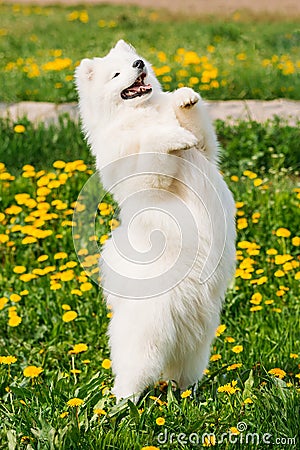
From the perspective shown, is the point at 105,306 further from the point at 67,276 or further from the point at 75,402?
the point at 75,402

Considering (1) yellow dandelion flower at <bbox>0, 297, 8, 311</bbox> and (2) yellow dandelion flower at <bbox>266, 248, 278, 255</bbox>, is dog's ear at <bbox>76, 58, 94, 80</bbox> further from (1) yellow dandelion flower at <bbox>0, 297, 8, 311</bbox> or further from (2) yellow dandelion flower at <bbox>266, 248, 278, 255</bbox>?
(2) yellow dandelion flower at <bbox>266, 248, 278, 255</bbox>

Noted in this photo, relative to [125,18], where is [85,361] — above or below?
above

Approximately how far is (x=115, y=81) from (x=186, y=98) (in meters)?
0.33

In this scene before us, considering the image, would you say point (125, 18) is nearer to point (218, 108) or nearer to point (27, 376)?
point (218, 108)

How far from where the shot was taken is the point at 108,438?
8.55ft

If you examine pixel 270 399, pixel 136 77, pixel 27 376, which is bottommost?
pixel 27 376

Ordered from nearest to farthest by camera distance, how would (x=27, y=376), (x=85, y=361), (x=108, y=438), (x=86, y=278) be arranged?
(x=108, y=438) → (x=27, y=376) → (x=85, y=361) → (x=86, y=278)

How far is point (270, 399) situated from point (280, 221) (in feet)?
6.80

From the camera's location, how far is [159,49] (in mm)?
9484

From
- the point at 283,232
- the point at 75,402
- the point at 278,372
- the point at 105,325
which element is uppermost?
the point at 75,402

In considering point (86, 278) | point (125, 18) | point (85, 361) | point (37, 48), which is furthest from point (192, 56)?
point (85, 361)

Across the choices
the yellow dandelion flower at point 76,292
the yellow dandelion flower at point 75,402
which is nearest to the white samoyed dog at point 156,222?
the yellow dandelion flower at point 75,402

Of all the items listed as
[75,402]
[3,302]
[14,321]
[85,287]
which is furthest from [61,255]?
[75,402]

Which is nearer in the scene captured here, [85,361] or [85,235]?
[85,361]
